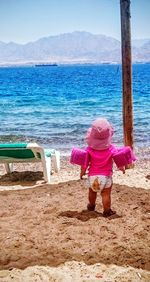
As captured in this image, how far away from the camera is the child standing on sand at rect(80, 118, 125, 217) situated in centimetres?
543

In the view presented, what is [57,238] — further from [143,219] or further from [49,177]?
[49,177]

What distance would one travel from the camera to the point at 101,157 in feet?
18.1

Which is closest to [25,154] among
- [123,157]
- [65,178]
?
[65,178]

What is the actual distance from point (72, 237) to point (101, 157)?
114 centimetres

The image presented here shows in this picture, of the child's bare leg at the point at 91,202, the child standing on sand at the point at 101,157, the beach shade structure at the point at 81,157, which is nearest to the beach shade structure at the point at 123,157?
the child standing on sand at the point at 101,157

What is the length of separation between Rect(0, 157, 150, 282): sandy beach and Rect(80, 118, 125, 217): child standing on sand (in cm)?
35

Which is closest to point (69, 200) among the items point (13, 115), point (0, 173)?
→ point (0, 173)

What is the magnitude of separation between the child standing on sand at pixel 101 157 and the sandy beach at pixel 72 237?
348mm

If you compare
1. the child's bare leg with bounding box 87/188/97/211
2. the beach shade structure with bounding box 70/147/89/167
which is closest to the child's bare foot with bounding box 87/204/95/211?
the child's bare leg with bounding box 87/188/97/211

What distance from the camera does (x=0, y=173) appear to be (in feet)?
31.5

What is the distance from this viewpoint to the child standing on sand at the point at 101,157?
5.43 meters

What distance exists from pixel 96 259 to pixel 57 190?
268 cm

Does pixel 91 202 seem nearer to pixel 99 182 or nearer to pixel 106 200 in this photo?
pixel 106 200

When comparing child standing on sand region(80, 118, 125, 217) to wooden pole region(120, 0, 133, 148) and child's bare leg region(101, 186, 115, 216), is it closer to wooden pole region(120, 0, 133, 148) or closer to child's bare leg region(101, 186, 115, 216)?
child's bare leg region(101, 186, 115, 216)
